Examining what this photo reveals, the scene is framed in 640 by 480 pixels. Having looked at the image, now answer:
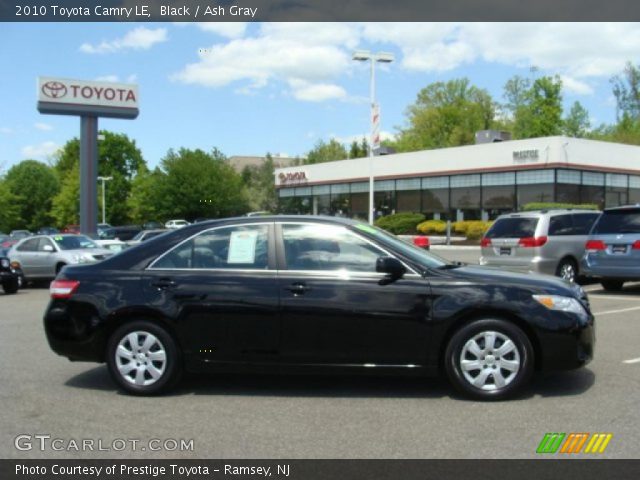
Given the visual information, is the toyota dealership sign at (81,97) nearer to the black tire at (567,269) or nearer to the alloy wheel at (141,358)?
the black tire at (567,269)

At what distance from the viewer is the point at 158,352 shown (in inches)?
241

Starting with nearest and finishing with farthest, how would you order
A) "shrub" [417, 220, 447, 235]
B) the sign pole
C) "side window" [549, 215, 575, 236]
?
"side window" [549, 215, 575, 236] → the sign pole → "shrub" [417, 220, 447, 235]

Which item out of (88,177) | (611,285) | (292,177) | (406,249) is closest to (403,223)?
(292,177)

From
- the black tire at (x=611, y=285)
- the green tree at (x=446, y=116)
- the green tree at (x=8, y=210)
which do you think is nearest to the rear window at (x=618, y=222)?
the black tire at (x=611, y=285)

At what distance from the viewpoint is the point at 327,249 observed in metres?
6.17

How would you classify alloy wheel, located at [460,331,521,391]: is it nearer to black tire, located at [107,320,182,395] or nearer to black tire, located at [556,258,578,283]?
black tire, located at [107,320,182,395]

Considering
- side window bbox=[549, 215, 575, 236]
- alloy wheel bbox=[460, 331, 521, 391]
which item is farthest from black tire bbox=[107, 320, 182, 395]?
side window bbox=[549, 215, 575, 236]

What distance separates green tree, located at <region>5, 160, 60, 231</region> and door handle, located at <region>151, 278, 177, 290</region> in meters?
93.6

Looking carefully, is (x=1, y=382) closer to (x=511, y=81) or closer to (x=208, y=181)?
(x=208, y=181)

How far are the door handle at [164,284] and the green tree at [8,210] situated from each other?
88131 millimetres

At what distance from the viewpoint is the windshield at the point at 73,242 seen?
62.1ft

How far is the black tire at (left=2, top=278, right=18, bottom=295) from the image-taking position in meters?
16.7

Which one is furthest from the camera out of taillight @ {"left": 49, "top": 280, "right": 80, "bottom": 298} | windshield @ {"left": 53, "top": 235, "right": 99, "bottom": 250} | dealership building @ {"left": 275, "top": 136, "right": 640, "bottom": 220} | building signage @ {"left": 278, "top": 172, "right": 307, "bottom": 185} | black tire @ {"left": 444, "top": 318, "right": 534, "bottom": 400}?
building signage @ {"left": 278, "top": 172, "right": 307, "bottom": 185}

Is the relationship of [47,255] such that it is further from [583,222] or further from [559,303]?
[559,303]
